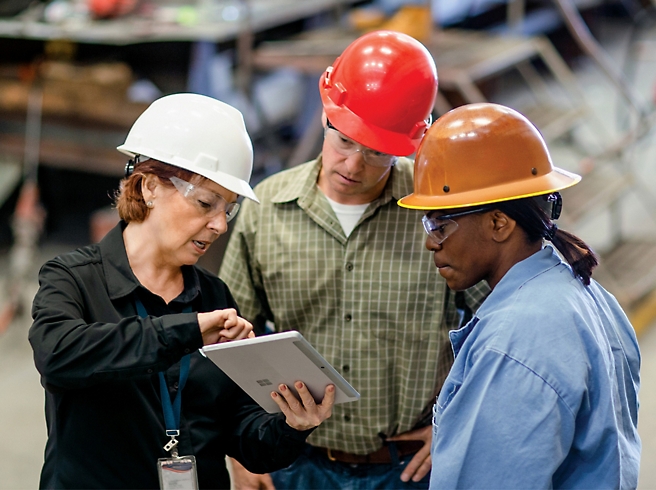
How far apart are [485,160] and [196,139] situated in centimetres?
86

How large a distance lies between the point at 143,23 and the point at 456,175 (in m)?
6.01

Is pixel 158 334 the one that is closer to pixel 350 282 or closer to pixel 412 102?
pixel 350 282

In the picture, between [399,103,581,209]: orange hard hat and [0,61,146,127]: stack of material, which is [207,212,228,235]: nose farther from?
[0,61,146,127]: stack of material

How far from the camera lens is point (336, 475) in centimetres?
297

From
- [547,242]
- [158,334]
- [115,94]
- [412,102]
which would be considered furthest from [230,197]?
[115,94]

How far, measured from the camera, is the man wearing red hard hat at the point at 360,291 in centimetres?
282

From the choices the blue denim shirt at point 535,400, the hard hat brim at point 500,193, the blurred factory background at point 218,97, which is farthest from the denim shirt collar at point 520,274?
the blurred factory background at point 218,97

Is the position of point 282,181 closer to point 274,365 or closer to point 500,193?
point 274,365

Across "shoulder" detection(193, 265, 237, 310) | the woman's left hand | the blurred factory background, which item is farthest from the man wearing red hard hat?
the blurred factory background

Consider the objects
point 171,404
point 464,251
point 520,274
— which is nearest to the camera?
point 520,274

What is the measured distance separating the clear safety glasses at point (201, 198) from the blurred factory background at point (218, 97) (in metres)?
3.30

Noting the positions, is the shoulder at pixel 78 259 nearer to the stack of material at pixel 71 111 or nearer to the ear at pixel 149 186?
the ear at pixel 149 186

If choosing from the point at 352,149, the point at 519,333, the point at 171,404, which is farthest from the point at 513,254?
the point at 171,404

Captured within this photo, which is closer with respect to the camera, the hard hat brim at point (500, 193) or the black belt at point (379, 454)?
the hard hat brim at point (500, 193)
